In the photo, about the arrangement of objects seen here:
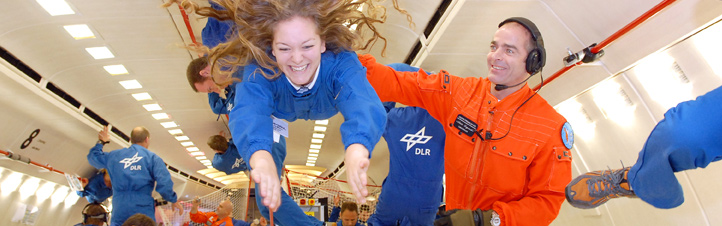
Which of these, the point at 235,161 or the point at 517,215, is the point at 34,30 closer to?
the point at 235,161

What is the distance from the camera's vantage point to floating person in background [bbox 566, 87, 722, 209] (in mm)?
1790

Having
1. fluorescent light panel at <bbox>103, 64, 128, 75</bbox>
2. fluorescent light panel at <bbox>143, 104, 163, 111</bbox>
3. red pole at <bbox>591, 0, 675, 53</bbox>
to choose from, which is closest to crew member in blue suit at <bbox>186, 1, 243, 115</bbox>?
red pole at <bbox>591, 0, 675, 53</bbox>

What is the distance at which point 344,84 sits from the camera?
2.54 meters

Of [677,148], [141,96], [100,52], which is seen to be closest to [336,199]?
[100,52]

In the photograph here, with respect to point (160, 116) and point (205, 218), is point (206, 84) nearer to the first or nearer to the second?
point (205, 218)

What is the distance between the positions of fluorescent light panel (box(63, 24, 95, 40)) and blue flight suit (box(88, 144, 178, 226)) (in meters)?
1.90

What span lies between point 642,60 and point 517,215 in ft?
8.95

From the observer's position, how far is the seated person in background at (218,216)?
28.1 ft

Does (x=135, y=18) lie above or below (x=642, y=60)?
above

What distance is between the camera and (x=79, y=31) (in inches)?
281

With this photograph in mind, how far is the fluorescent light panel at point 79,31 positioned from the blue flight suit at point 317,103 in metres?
5.33

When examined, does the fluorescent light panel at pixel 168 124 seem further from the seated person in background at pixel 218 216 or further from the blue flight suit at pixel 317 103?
the blue flight suit at pixel 317 103

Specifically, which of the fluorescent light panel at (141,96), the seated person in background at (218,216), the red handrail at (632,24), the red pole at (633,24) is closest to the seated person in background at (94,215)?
the seated person in background at (218,216)

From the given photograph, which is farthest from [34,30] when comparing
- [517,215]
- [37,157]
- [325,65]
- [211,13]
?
[517,215]
